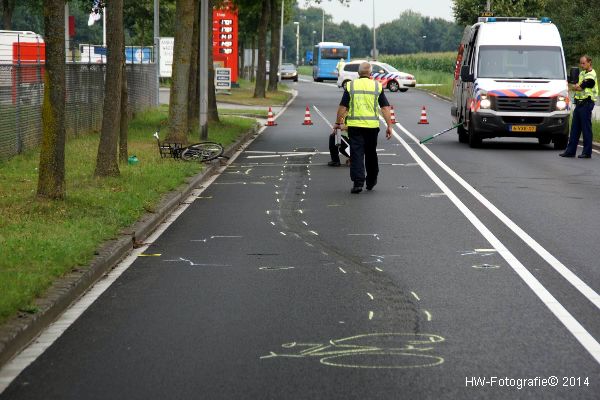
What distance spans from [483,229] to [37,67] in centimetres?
1369

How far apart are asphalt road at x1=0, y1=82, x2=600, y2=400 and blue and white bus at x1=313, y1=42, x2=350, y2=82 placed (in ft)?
263

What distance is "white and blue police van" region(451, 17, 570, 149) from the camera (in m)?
→ 26.4

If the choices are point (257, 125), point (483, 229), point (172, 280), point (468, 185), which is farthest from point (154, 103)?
point (172, 280)

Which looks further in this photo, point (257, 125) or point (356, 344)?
point (257, 125)

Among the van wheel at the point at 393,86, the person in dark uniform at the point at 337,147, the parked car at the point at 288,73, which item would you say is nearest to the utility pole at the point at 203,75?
the person in dark uniform at the point at 337,147

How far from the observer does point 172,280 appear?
1002cm

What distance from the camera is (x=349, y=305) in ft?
29.2

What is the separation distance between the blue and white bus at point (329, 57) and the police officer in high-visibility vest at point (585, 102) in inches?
2832

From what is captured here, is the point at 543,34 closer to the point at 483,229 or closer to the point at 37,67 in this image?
the point at 37,67

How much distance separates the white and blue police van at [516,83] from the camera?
26.4 metres

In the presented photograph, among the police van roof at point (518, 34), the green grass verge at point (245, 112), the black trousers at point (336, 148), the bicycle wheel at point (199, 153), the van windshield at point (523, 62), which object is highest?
the police van roof at point (518, 34)

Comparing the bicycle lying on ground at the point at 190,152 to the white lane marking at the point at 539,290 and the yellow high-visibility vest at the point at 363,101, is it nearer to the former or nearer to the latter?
the yellow high-visibility vest at the point at 363,101

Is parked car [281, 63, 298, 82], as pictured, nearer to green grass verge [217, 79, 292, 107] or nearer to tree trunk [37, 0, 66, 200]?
green grass verge [217, 79, 292, 107]

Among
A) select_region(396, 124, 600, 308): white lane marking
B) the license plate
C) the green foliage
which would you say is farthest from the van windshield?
the green foliage
